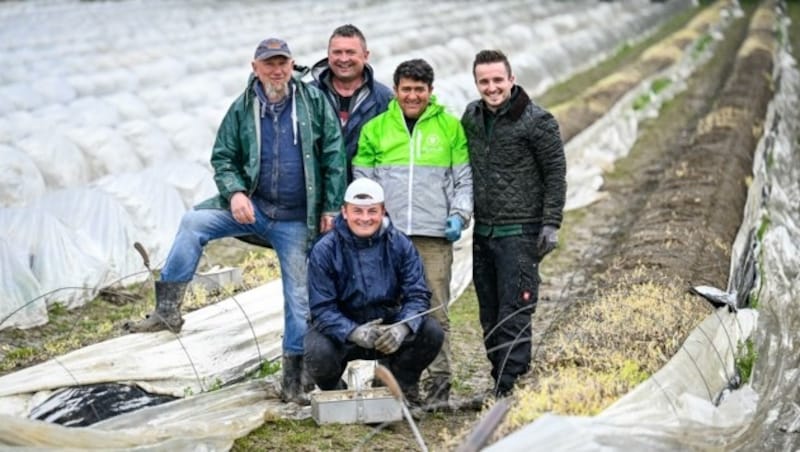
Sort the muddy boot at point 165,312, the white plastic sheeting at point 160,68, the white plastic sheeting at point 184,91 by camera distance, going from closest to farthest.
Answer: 1. the white plastic sheeting at point 184,91
2. the muddy boot at point 165,312
3. the white plastic sheeting at point 160,68

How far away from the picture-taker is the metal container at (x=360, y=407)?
6.01 meters

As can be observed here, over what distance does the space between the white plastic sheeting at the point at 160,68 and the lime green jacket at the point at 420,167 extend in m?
3.39

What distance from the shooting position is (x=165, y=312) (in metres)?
6.72

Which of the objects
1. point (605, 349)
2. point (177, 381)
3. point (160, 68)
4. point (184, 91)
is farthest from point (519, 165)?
point (160, 68)

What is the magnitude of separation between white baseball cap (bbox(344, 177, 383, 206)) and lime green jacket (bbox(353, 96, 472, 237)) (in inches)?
14.3

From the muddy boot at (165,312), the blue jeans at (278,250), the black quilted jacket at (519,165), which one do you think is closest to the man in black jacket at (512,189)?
the black quilted jacket at (519,165)

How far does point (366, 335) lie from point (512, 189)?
109 cm

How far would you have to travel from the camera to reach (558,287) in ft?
33.1

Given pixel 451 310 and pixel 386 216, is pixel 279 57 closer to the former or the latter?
pixel 386 216

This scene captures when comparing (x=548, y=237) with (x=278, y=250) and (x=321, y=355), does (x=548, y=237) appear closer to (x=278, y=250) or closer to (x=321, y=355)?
(x=321, y=355)

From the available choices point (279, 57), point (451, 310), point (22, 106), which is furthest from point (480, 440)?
point (22, 106)

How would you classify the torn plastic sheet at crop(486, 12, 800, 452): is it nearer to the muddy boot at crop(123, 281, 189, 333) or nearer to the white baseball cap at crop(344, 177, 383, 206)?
the white baseball cap at crop(344, 177, 383, 206)

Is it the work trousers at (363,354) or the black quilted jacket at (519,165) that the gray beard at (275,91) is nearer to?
the black quilted jacket at (519,165)

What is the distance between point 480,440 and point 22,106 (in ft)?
42.8
